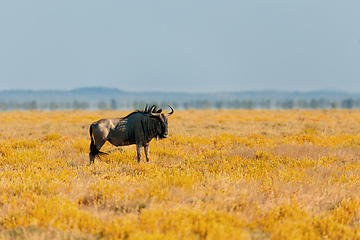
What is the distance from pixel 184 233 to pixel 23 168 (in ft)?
17.1

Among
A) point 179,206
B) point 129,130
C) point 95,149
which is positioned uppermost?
point 129,130

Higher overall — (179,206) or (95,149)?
(95,149)

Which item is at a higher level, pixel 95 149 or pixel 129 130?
pixel 129 130

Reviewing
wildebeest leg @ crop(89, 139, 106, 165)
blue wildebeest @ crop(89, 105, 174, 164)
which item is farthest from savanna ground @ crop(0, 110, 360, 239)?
blue wildebeest @ crop(89, 105, 174, 164)

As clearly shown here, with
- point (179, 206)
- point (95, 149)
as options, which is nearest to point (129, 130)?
point (95, 149)

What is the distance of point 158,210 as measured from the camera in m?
3.62

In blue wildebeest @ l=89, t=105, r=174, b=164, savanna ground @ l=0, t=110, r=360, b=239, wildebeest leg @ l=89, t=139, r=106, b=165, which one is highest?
blue wildebeest @ l=89, t=105, r=174, b=164

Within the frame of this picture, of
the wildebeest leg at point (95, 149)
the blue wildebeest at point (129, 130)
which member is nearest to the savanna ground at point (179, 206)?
the wildebeest leg at point (95, 149)

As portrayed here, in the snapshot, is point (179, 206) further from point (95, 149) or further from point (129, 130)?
point (95, 149)

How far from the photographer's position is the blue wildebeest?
7159 mm

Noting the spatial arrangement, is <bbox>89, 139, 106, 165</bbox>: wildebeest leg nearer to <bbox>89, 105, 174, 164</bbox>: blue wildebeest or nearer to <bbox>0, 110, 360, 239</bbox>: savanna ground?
<bbox>89, 105, 174, 164</bbox>: blue wildebeest

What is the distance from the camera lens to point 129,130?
7.30 metres

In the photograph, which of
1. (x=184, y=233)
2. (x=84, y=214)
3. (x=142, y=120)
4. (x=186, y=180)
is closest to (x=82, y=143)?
(x=142, y=120)

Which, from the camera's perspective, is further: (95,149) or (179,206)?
(95,149)
